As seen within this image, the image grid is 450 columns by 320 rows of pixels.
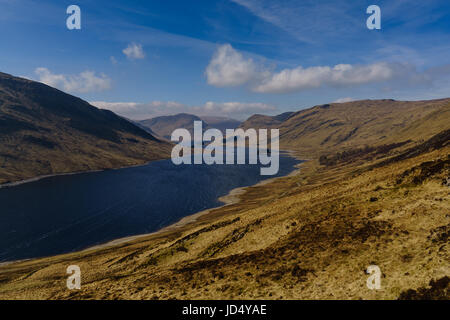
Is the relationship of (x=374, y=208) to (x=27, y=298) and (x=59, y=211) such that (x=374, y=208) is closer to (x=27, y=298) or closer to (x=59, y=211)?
(x=27, y=298)

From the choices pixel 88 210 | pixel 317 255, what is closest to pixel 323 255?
pixel 317 255

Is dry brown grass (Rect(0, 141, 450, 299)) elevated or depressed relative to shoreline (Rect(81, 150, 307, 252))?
elevated

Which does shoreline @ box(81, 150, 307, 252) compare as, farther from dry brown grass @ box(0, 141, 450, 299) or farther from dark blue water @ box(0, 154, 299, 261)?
dry brown grass @ box(0, 141, 450, 299)

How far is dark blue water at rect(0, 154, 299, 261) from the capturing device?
90.0 metres

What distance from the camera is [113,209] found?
127 metres

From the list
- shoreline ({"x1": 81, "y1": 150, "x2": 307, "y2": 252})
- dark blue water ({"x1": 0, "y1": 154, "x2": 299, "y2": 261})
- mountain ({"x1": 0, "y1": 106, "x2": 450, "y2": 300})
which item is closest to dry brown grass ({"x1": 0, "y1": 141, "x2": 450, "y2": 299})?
mountain ({"x1": 0, "y1": 106, "x2": 450, "y2": 300})

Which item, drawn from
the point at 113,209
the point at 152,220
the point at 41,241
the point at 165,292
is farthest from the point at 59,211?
the point at 165,292

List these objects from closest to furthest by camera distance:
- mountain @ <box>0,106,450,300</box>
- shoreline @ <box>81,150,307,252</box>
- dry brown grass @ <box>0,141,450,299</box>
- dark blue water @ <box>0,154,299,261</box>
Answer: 1. mountain @ <box>0,106,450,300</box>
2. dry brown grass @ <box>0,141,450,299</box>
3. shoreline @ <box>81,150,307,252</box>
4. dark blue water @ <box>0,154,299,261</box>

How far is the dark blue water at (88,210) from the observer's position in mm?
90000

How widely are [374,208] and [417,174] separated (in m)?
10.4

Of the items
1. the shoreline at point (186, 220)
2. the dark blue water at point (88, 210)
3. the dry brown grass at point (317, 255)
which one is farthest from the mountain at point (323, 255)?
the dark blue water at point (88, 210)

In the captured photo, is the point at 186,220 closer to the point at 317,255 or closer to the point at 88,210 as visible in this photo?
the point at 88,210

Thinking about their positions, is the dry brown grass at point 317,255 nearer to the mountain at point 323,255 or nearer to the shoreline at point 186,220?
the mountain at point 323,255

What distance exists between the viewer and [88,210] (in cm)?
12650
